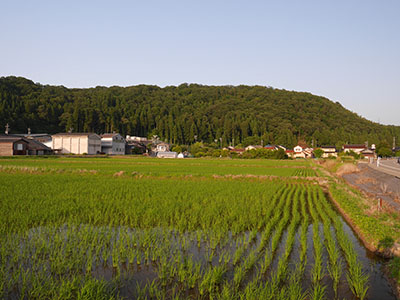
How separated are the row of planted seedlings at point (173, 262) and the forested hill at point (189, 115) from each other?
67.1 meters

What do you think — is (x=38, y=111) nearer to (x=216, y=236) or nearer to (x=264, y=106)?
(x=264, y=106)

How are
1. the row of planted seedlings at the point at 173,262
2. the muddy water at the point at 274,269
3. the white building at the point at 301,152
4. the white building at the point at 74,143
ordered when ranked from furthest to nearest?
the white building at the point at 301,152
the white building at the point at 74,143
the muddy water at the point at 274,269
the row of planted seedlings at the point at 173,262

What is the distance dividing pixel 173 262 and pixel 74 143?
1968 inches

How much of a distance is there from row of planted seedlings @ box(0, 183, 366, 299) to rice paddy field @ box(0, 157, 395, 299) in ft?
0.06

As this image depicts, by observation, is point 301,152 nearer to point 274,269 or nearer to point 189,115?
point 189,115

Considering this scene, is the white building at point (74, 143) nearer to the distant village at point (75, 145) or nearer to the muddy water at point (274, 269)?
the distant village at point (75, 145)

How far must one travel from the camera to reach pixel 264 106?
306 ft

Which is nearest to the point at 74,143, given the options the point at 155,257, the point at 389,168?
the point at 389,168

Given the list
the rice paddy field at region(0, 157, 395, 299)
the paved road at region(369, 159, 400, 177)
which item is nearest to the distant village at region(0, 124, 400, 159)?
the paved road at region(369, 159, 400, 177)

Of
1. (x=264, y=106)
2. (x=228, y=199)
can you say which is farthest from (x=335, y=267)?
(x=264, y=106)

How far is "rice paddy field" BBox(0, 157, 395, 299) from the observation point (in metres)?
4.53

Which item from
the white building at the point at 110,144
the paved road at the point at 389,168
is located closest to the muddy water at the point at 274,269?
the paved road at the point at 389,168

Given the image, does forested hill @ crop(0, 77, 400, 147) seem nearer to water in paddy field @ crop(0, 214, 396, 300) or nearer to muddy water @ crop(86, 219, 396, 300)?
water in paddy field @ crop(0, 214, 396, 300)

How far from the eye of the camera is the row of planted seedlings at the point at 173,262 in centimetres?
447
